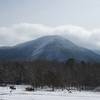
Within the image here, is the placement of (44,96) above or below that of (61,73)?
below

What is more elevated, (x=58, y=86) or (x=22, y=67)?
(x=22, y=67)

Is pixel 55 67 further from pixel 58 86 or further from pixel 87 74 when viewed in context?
pixel 58 86

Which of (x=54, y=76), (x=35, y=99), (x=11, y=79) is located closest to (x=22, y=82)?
(x=11, y=79)

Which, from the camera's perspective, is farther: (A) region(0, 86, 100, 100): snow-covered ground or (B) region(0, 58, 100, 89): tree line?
(B) region(0, 58, 100, 89): tree line

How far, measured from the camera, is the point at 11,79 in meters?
132

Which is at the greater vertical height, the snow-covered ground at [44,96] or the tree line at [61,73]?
the tree line at [61,73]

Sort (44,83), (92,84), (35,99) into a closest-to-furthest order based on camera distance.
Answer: (35,99) < (44,83) < (92,84)

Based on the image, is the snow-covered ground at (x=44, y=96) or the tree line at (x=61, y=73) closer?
the snow-covered ground at (x=44, y=96)

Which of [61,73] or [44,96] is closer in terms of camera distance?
[44,96]

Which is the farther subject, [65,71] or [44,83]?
[65,71]

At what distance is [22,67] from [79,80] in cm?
2860

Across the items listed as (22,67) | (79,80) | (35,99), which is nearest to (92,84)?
(79,80)

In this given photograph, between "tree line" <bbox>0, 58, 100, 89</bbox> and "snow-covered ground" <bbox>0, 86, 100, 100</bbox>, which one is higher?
"tree line" <bbox>0, 58, 100, 89</bbox>

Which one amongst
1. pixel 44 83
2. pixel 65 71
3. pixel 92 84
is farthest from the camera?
pixel 65 71
